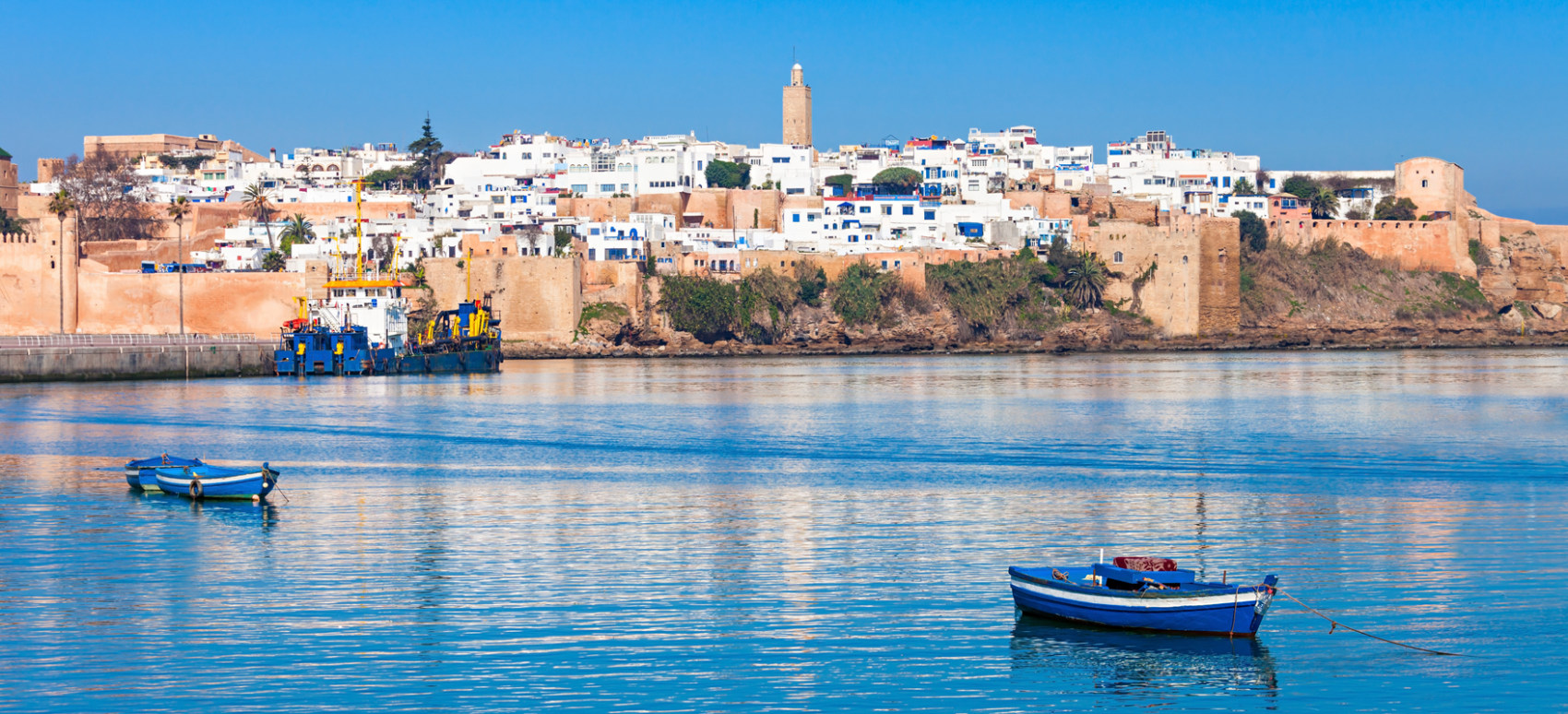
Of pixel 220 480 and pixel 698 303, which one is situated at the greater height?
pixel 698 303

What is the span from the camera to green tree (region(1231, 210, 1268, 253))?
220 ft

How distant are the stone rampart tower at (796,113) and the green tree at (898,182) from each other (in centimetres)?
1925

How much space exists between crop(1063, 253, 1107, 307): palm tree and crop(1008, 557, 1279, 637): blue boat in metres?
50.7

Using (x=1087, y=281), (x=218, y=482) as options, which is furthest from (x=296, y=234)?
(x=218, y=482)

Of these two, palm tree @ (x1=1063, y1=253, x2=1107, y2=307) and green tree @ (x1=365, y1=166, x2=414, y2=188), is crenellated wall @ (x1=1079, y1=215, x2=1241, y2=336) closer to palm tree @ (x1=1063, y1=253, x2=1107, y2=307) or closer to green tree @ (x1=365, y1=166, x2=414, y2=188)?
palm tree @ (x1=1063, y1=253, x2=1107, y2=307)

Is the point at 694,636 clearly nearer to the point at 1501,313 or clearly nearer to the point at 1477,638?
the point at 1477,638

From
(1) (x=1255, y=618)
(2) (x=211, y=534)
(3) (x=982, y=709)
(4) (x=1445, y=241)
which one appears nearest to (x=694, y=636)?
(3) (x=982, y=709)

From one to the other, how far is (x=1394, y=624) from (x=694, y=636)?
530 centimetres

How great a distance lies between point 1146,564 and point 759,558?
421 cm

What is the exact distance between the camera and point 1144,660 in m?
10.9

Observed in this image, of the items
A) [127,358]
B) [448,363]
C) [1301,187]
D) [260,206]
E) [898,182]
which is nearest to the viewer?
[127,358]

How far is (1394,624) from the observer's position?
1159 cm

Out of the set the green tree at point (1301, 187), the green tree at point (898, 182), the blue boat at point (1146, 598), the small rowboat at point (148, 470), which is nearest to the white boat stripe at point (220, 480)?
the small rowboat at point (148, 470)

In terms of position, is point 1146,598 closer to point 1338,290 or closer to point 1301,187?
point 1338,290
